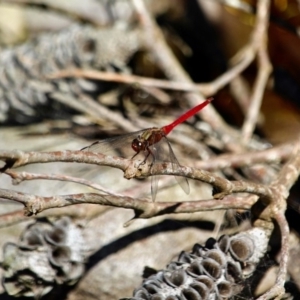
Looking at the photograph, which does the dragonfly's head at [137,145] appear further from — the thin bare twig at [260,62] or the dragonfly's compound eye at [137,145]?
the thin bare twig at [260,62]

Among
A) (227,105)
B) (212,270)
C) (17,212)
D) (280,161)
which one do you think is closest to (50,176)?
(17,212)

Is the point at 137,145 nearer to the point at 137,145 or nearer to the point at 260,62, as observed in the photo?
the point at 137,145

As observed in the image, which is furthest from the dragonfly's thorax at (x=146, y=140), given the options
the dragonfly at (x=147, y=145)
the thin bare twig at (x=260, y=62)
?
the thin bare twig at (x=260, y=62)

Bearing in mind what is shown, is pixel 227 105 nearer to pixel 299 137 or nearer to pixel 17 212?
pixel 299 137

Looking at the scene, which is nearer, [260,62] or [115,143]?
[115,143]

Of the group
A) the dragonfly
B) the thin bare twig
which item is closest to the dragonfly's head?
the dragonfly

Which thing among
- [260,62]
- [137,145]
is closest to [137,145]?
[137,145]

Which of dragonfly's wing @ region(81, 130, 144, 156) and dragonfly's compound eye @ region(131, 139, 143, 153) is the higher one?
dragonfly's wing @ region(81, 130, 144, 156)

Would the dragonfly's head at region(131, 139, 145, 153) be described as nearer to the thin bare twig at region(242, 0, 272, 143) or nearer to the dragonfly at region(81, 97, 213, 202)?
the dragonfly at region(81, 97, 213, 202)
